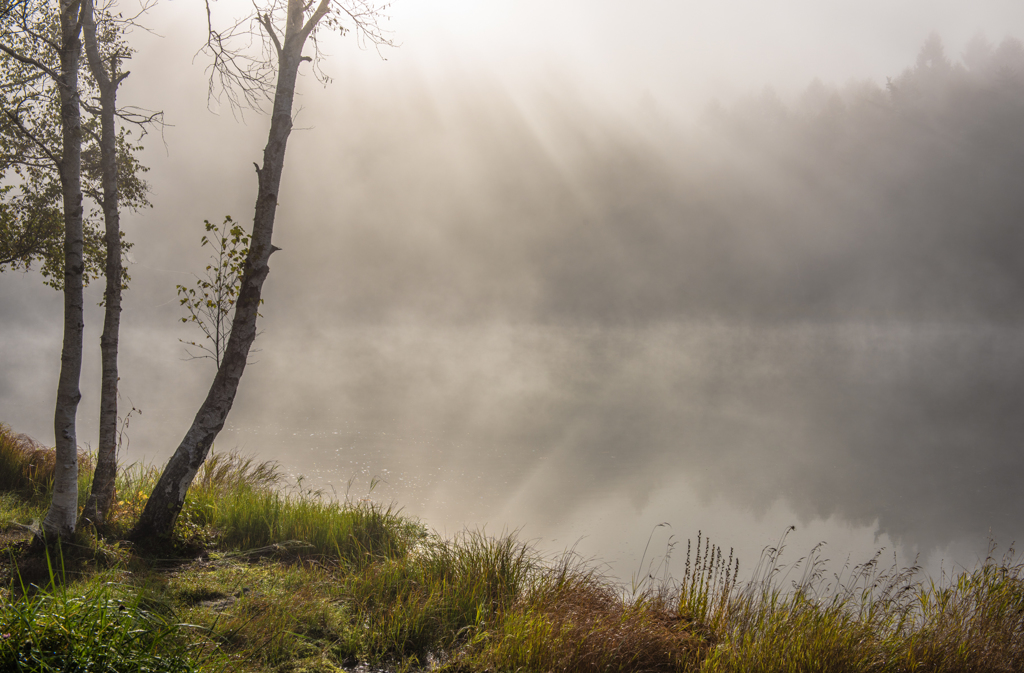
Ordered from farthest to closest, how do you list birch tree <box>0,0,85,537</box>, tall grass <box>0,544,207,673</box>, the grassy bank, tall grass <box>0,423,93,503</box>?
tall grass <box>0,423,93,503</box> → birch tree <box>0,0,85,537</box> → the grassy bank → tall grass <box>0,544,207,673</box>

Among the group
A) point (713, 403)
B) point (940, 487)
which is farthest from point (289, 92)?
point (713, 403)

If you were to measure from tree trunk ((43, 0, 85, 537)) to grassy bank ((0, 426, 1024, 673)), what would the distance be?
62 cm

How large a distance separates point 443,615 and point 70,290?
204 inches

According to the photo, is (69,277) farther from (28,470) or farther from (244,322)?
(28,470)

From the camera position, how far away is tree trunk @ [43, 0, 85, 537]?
5.76 meters

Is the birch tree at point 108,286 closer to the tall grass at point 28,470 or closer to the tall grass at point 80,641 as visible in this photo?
the tall grass at point 28,470

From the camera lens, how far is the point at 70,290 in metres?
5.91

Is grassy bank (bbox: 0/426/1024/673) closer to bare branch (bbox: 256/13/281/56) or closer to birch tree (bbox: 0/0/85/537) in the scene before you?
birch tree (bbox: 0/0/85/537)

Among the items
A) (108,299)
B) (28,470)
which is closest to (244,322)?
(108,299)

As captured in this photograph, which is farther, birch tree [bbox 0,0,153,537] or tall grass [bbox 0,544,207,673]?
birch tree [bbox 0,0,153,537]

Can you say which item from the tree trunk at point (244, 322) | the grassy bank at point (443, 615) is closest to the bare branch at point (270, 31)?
the tree trunk at point (244, 322)

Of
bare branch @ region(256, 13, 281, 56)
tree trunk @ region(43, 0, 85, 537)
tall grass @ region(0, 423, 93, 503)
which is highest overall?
bare branch @ region(256, 13, 281, 56)

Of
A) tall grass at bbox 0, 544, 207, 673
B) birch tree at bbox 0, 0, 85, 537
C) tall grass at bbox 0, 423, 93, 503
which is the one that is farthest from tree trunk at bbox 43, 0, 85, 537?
tall grass at bbox 0, 544, 207, 673

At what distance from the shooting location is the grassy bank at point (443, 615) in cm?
314
